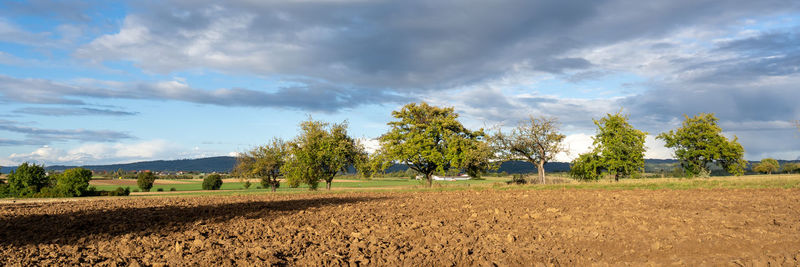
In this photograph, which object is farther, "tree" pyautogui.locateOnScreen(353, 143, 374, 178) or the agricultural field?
"tree" pyautogui.locateOnScreen(353, 143, 374, 178)

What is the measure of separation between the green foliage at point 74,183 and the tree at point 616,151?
6583 cm

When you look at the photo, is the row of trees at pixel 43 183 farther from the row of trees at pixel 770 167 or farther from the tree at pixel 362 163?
the row of trees at pixel 770 167

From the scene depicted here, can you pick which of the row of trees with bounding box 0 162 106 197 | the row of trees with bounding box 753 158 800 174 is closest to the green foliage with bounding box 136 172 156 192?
the row of trees with bounding box 0 162 106 197

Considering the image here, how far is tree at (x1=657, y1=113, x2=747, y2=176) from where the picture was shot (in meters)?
64.9

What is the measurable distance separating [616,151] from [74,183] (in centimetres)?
7121

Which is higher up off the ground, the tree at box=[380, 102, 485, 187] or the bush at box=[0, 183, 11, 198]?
the tree at box=[380, 102, 485, 187]

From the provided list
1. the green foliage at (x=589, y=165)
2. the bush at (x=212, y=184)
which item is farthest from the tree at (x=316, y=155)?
the bush at (x=212, y=184)

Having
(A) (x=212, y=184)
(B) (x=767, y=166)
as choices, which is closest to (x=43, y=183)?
(A) (x=212, y=184)

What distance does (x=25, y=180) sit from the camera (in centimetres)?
6688

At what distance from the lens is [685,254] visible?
1217 cm

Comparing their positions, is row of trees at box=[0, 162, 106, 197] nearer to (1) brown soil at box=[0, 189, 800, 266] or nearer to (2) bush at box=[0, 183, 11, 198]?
(2) bush at box=[0, 183, 11, 198]

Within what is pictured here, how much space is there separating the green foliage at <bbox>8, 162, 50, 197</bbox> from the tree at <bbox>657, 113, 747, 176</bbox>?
93.1m

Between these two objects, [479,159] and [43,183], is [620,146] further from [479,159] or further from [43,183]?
[43,183]

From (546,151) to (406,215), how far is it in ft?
119
